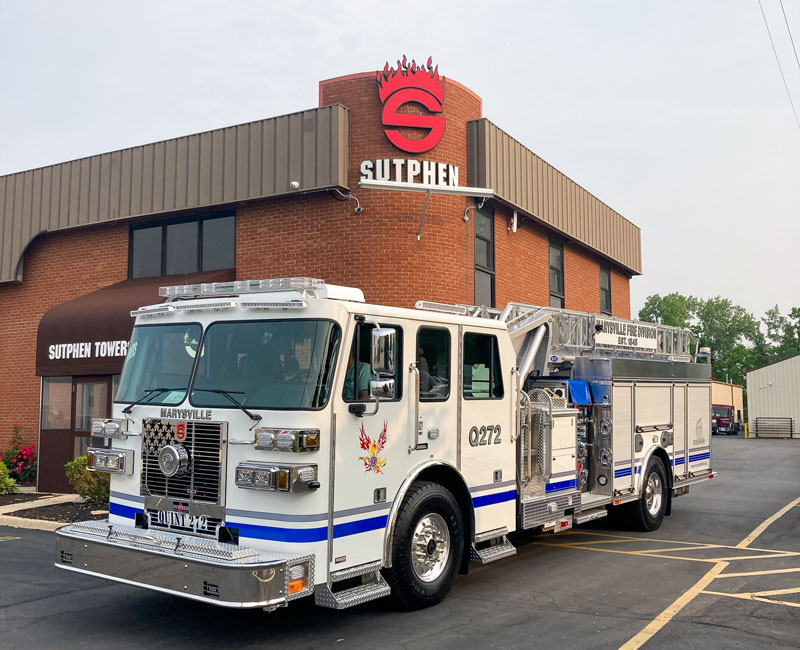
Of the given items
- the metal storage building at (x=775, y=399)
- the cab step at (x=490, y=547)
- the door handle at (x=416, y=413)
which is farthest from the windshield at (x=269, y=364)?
the metal storage building at (x=775, y=399)

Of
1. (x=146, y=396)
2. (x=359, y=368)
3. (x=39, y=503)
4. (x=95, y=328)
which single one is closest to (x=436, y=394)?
(x=359, y=368)

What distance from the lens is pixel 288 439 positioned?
575 centimetres

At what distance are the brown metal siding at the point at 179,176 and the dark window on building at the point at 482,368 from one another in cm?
672

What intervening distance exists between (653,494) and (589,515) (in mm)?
2102

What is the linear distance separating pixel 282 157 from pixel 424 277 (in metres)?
3.45

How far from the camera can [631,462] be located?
34.1ft

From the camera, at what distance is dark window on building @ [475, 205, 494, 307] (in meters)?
15.4

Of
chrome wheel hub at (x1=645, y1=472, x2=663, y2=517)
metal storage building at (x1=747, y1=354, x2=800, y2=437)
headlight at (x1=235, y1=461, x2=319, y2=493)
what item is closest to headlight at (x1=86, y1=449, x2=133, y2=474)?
headlight at (x1=235, y1=461, x2=319, y2=493)

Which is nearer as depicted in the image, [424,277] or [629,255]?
[424,277]

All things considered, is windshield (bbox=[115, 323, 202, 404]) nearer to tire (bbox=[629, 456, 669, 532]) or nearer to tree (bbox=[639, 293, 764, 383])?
tire (bbox=[629, 456, 669, 532])

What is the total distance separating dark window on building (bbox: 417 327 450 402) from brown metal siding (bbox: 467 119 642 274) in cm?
802

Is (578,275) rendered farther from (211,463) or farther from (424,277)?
(211,463)

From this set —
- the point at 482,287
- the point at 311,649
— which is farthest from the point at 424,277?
the point at 311,649

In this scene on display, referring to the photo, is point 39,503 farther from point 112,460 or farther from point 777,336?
point 777,336
